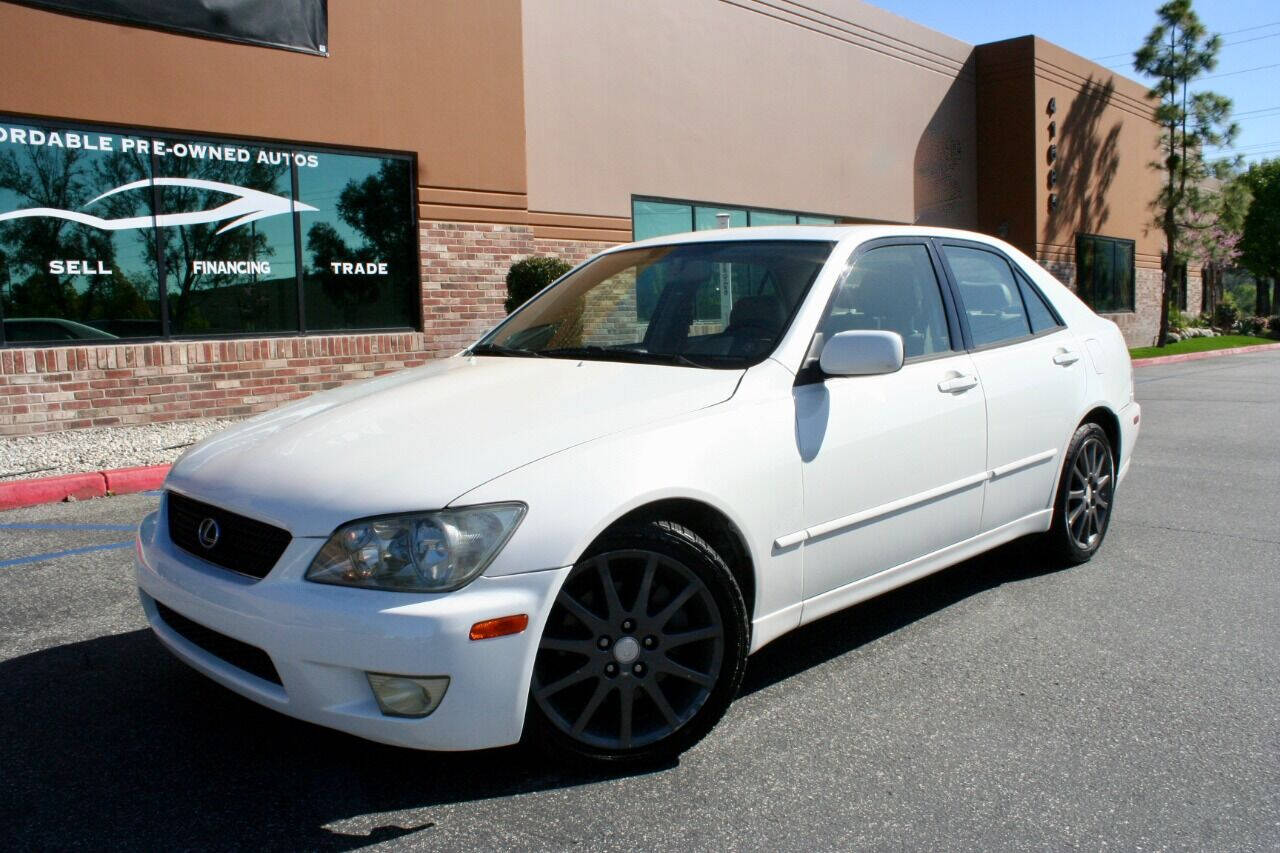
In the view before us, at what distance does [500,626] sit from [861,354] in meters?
1.49

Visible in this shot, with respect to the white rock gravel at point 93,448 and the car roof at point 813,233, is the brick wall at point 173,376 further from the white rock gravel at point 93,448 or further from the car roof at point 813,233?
the car roof at point 813,233

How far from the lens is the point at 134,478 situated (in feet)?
24.8

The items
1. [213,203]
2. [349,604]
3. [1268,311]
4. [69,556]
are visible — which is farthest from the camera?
[1268,311]

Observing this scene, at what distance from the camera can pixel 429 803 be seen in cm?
282

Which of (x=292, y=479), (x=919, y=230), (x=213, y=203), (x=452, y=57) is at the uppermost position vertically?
(x=452, y=57)

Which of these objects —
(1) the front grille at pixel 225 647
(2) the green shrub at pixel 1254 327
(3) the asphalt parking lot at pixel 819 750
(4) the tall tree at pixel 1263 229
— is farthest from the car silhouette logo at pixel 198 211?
(4) the tall tree at pixel 1263 229

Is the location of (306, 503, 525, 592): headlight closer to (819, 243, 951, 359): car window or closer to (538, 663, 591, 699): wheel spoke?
(538, 663, 591, 699): wheel spoke

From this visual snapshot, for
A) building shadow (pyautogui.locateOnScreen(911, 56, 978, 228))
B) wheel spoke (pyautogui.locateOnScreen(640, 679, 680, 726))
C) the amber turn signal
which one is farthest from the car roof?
building shadow (pyautogui.locateOnScreen(911, 56, 978, 228))

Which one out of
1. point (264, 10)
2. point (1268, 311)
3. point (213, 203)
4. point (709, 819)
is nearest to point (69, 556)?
point (709, 819)

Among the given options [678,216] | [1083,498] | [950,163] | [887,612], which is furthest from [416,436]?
[950,163]

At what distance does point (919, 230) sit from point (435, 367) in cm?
206

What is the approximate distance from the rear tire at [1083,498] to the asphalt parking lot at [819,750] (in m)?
0.21

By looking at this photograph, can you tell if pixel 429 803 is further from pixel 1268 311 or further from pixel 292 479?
pixel 1268 311

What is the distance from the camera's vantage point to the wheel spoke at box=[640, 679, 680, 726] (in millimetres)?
2973
